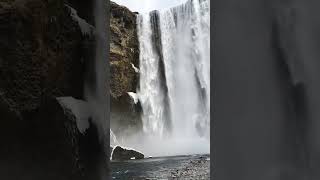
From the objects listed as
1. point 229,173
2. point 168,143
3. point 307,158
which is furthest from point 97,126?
point 168,143

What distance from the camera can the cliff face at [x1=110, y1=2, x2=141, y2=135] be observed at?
71.2ft

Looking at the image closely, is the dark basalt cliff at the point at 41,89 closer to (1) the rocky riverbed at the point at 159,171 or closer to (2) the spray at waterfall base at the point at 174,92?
(1) the rocky riverbed at the point at 159,171

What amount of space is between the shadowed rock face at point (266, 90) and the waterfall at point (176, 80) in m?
20.2

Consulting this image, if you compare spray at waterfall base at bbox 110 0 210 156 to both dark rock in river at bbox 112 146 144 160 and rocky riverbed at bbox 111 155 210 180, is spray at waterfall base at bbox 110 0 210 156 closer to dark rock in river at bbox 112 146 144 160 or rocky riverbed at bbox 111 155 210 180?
dark rock in river at bbox 112 146 144 160

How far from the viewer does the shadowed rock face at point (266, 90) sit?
0.92 m

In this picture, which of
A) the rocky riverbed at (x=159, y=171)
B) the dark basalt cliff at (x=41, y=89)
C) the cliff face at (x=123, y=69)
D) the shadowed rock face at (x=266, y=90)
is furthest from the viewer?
the cliff face at (x=123, y=69)

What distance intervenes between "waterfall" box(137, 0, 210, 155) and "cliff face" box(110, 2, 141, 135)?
46cm

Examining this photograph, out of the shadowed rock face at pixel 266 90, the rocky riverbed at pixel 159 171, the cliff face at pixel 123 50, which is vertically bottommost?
the rocky riverbed at pixel 159 171

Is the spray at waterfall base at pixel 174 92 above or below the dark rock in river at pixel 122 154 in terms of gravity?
above

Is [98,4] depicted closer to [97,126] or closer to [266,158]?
[97,126]

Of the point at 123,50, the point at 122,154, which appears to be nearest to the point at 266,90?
the point at 122,154

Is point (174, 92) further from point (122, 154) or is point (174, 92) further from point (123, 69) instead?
point (122, 154)

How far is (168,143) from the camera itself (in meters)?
21.7

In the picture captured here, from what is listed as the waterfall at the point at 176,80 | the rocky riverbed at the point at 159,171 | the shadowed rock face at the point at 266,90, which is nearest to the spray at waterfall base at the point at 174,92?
the waterfall at the point at 176,80
